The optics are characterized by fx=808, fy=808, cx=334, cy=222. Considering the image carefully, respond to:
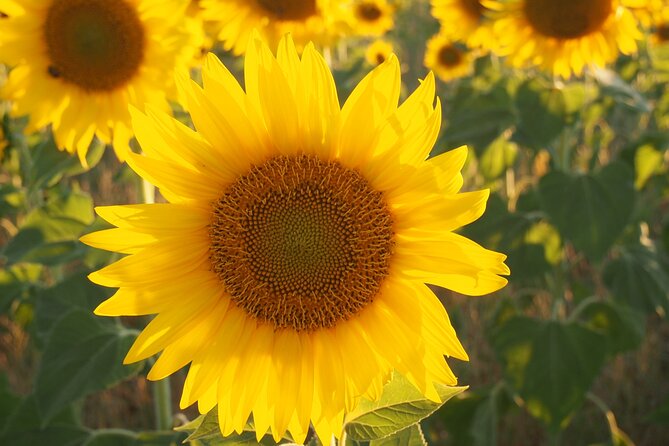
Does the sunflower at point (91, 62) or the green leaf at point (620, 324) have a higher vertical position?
the sunflower at point (91, 62)

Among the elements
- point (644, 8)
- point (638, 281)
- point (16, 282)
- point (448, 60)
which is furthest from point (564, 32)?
point (448, 60)

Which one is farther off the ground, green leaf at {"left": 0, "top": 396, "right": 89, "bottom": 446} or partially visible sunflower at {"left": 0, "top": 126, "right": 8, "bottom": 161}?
partially visible sunflower at {"left": 0, "top": 126, "right": 8, "bottom": 161}

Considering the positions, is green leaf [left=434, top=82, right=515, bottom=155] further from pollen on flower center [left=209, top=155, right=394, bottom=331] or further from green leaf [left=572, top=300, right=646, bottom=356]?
pollen on flower center [left=209, top=155, right=394, bottom=331]

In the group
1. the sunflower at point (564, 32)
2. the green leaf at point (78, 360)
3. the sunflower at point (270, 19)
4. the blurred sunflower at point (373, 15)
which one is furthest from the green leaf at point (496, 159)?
the blurred sunflower at point (373, 15)

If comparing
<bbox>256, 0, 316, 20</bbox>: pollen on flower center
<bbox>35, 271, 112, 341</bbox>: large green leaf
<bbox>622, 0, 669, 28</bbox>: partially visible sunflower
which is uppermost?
<bbox>256, 0, 316, 20</bbox>: pollen on flower center

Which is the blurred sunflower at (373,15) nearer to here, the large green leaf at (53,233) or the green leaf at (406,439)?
the large green leaf at (53,233)

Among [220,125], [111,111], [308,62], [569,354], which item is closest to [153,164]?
[220,125]

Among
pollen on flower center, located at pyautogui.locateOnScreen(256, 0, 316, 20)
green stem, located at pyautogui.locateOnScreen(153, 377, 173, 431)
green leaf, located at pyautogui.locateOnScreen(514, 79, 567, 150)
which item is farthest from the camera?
pollen on flower center, located at pyautogui.locateOnScreen(256, 0, 316, 20)

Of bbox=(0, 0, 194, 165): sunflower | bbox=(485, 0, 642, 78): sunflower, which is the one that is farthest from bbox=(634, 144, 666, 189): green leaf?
bbox=(0, 0, 194, 165): sunflower
